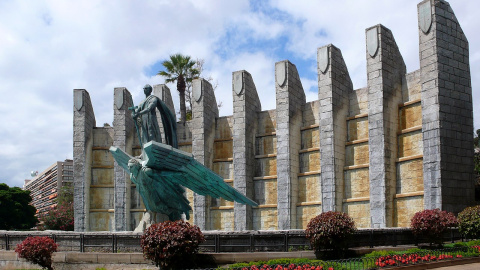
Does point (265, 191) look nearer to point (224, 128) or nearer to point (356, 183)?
point (224, 128)

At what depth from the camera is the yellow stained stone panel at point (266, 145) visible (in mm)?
32062

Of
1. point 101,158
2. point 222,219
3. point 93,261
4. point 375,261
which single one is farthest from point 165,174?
point 101,158

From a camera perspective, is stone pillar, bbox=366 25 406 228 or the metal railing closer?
the metal railing

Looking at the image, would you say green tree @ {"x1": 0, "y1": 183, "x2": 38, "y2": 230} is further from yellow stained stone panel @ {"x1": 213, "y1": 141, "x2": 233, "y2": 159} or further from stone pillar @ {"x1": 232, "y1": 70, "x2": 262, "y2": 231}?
stone pillar @ {"x1": 232, "y1": 70, "x2": 262, "y2": 231}

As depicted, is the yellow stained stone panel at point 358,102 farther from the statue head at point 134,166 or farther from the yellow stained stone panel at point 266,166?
the statue head at point 134,166

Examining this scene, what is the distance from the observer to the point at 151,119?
20641mm

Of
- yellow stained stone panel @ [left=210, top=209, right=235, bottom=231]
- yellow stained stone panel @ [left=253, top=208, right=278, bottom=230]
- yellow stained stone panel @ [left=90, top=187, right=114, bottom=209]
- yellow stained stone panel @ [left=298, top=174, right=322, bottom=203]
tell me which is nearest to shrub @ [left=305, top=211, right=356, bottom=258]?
yellow stained stone panel @ [left=298, top=174, right=322, bottom=203]

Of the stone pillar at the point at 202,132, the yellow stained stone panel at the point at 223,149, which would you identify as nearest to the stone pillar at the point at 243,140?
the yellow stained stone panel at the point at 223,149

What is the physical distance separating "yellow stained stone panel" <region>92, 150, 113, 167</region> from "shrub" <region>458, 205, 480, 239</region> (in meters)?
24.1

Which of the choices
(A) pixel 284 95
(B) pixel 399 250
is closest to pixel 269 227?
(A) pixel 284 95

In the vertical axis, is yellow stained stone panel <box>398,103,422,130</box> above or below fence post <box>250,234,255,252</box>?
above

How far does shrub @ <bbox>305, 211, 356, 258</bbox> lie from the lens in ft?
54.2

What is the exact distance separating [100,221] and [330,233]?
22.9 meters

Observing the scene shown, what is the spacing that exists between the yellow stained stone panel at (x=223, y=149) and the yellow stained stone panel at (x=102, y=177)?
7767mm
